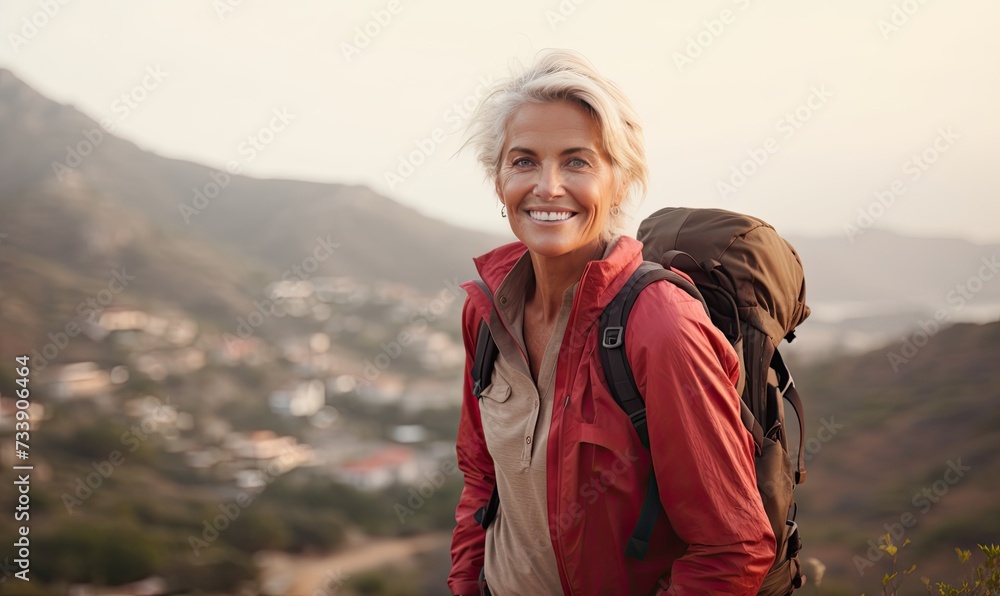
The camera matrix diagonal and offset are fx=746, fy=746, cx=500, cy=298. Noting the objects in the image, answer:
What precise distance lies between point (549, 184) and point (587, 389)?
0.30 metres

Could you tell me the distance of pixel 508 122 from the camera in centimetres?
112

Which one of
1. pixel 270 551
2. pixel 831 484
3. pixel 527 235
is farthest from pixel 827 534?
pixel 270 551

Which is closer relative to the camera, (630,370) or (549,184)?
(630,370)

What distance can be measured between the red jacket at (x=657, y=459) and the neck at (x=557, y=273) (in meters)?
0.08

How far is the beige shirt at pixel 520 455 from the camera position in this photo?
1.08 metres

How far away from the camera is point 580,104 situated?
1.06 meters

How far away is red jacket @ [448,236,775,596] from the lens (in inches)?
35.9

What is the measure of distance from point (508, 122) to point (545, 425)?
1.48ft

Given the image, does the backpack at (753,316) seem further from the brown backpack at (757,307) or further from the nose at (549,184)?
the nose at (549,184)
